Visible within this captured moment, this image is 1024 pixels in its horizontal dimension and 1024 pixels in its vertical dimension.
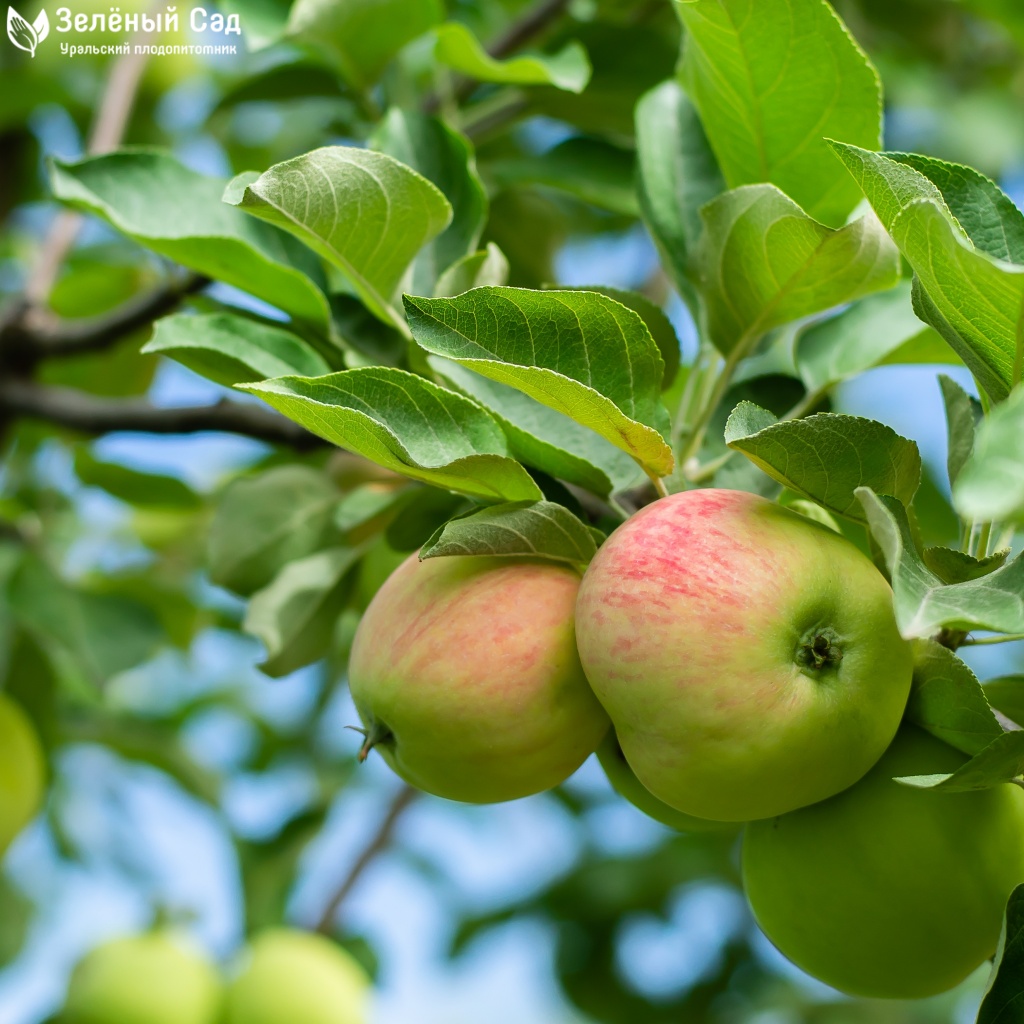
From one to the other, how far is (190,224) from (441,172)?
173mm

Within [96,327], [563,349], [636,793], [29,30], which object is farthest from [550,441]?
[29,30]

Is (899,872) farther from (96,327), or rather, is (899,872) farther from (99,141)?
(99,141)

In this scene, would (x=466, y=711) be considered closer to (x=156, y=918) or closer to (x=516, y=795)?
(x=516, y=795)

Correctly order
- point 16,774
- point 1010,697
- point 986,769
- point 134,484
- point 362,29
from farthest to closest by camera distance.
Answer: point 134,484 → point 16,774 → point 362,29 → point 1010,697 → point 986,769

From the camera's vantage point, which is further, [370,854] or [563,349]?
[370,854]

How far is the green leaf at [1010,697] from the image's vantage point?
609mm

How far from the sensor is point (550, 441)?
2.12ft

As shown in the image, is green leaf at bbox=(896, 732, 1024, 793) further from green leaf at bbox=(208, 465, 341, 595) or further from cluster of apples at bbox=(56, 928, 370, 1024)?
cluster of apples at bbox=(56, 928, 370, 1024)

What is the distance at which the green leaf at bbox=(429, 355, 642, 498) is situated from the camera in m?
0.62

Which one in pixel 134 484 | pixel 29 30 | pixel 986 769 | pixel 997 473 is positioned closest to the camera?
pixel 997 473

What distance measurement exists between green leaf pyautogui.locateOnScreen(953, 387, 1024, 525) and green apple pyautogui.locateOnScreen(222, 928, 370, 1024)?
120 centimetres

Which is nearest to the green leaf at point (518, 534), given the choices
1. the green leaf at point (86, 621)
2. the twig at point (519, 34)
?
the green leaf at point (86, 621)

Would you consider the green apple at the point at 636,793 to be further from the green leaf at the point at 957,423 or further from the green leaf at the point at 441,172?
the green leaf at the point at 441,172

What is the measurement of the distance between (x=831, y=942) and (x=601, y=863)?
4.89ft
